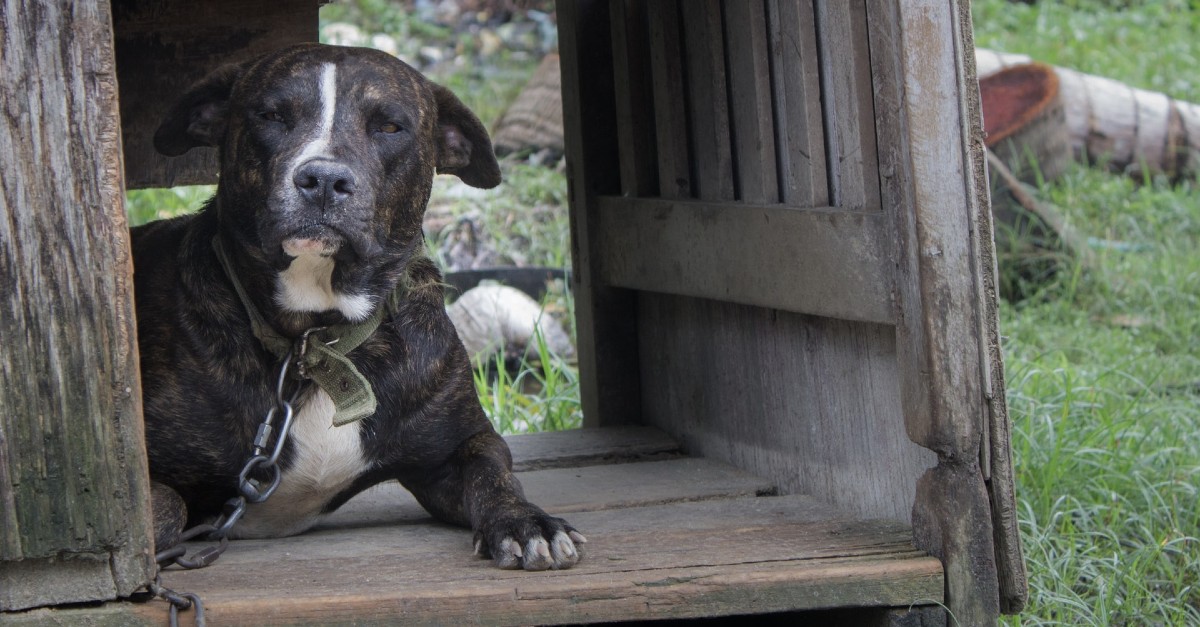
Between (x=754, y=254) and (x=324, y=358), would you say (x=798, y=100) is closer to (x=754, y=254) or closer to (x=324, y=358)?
(x=754, y=254)

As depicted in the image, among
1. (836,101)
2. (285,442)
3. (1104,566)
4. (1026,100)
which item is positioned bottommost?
(1104,566)

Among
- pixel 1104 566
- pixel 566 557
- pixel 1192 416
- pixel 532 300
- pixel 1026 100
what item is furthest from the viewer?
pixel 1026 100

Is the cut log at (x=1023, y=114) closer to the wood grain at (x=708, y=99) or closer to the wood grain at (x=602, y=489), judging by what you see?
the wood grain at (x=708, y=99)

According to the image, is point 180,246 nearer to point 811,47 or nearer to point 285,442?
point 285,442

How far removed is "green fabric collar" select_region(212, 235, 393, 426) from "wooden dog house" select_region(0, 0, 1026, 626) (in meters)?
0.34

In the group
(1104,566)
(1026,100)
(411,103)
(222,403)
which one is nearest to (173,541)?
(222,403)

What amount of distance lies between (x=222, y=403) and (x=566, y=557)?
87 cm

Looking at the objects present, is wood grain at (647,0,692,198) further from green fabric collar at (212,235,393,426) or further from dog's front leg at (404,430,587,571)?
green fabric collar at (212,235,393,426)

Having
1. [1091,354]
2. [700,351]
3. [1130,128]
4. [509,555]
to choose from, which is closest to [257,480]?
[509,555]

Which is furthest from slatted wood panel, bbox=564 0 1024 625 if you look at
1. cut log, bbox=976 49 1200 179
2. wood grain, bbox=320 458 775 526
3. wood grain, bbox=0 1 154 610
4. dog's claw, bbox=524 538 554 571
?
cut log, bbox=976 49 1200 179

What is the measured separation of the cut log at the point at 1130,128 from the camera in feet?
26.2

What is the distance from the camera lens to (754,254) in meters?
3.46

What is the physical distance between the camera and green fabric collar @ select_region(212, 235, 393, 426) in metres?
3.09

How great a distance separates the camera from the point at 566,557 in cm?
284
